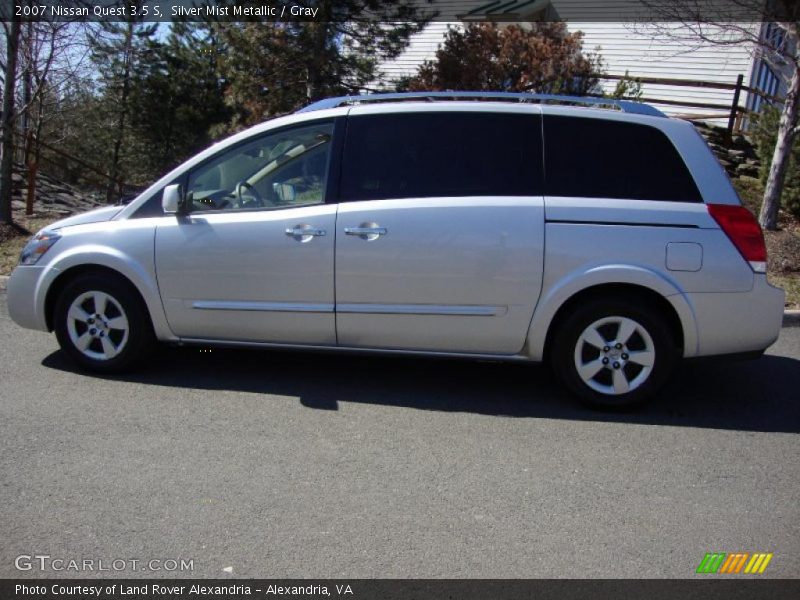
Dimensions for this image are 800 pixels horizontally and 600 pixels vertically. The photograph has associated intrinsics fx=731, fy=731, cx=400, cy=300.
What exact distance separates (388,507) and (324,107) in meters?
2.95

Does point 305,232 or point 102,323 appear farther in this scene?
point 102,323

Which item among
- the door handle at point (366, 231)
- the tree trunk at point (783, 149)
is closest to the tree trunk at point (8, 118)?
the door handle at point (366, 231)

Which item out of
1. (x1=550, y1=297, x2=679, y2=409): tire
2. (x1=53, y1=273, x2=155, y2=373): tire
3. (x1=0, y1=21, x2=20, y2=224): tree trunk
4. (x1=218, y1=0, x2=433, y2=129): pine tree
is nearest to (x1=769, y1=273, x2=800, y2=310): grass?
(x1=550, y1=297, x2=679, y2=409): tire

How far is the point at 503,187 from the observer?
4.75 m

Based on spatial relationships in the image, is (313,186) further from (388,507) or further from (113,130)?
(113,130)

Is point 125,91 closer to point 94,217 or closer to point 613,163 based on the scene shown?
point 94,217

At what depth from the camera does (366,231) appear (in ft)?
15.5

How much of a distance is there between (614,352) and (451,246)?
4.12ft

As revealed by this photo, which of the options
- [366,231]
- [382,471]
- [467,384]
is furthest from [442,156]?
[382,471]

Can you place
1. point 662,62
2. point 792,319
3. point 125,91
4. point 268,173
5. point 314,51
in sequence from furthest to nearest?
point 125,91, point 662,62, point 314,51, point 792,319, point 268,173

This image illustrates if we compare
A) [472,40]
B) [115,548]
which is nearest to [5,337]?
[115,548]

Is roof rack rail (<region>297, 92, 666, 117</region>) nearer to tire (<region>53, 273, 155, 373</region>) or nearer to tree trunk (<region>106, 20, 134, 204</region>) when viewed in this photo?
tire (<region>53, 273, 155, 373</region>)

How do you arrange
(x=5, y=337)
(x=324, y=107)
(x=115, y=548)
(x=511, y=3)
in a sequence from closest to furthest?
(x=115, y=548) < (x=324, y=107) < (x=5, y=337) < (x=511, y=3)

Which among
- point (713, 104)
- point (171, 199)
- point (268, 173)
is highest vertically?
point (713, 104)
